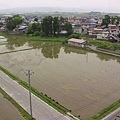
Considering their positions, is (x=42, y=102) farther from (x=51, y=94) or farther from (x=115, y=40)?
(x=115, y=40)

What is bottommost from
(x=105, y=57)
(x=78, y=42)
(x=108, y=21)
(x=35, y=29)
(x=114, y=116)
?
(x=114, y=116)

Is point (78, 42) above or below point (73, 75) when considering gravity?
above

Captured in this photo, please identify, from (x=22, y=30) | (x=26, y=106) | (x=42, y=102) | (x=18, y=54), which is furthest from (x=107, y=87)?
(x=22, y=30)

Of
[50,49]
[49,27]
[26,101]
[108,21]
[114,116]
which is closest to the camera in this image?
[114,116]

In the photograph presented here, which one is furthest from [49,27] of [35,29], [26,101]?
[26,101]

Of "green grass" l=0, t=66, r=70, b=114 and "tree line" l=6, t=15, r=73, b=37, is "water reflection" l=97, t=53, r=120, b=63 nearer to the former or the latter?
"green grass" l=0, t=66, r=70, b=114

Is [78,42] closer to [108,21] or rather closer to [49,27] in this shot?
[49,27]
